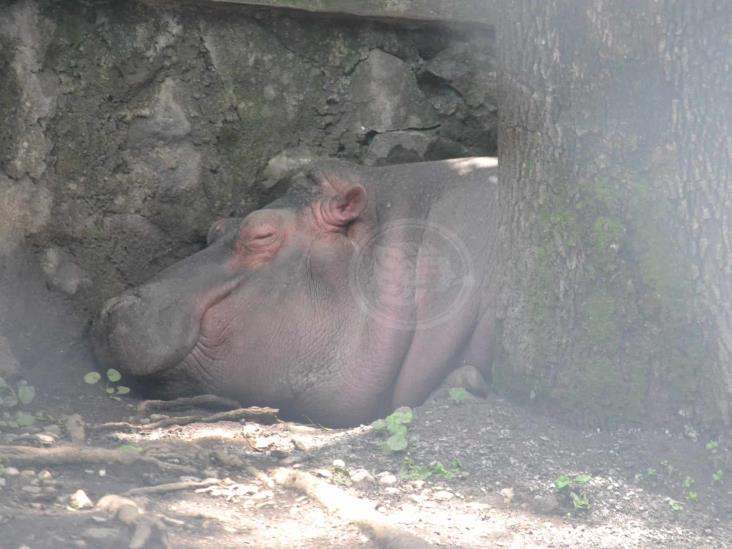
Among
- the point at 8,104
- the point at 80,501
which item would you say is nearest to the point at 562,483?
the point at 80,501

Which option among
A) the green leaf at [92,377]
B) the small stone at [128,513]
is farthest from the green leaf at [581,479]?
the green leaf at [92,377]

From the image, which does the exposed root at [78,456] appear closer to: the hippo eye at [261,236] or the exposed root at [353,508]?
the exposed root at [353,508]

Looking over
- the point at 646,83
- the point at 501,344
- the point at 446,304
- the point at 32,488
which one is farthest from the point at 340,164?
the point at 32,488

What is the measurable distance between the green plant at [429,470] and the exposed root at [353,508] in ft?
0.98

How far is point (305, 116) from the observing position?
5859 millimetres

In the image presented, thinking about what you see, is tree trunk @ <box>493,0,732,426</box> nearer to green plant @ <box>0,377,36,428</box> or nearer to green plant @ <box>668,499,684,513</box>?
green plant @ <box>668,499,684,513</box>

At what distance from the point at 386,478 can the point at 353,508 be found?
36 centimetres

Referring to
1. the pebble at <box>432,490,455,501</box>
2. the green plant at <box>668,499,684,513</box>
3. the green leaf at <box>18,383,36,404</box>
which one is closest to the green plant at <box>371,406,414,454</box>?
the pebble at <box>432,490,455,501</box>

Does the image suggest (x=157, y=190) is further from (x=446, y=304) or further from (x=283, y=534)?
(x=283, y=534)

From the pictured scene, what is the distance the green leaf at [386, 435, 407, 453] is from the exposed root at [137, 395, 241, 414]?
1.27 m

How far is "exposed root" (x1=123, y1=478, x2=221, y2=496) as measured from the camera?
3.67 metres

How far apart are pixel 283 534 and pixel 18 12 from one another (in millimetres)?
3001

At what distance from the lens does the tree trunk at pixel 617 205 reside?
3.86m

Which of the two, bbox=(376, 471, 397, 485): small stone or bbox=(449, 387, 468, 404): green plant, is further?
bbox=(449, 387, 468, 404): green plant
